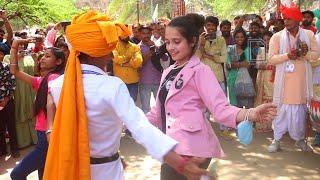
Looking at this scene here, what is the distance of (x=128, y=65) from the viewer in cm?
684

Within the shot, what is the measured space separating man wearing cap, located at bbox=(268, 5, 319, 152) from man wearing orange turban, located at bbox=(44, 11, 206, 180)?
3712mm

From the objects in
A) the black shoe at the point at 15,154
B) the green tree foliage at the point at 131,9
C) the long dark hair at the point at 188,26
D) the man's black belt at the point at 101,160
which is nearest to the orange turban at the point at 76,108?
the man's black belt at the point at 101,160

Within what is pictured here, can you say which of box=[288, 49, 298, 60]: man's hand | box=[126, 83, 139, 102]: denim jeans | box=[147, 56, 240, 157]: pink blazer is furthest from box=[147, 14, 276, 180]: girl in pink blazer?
box=[126, 83, 139, 102]: denim jeans

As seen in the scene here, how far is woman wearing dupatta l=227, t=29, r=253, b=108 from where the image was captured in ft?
23.1

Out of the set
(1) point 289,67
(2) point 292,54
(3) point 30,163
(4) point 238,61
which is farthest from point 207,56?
(3) point 30,163

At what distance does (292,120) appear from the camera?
576 centimetres

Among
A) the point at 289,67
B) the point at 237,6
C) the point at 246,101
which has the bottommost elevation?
the point at 246,101

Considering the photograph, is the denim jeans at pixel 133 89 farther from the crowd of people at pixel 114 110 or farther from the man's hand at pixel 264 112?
the man's hand at pixel 264 112

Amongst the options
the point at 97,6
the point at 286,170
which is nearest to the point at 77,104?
the point at 286,170

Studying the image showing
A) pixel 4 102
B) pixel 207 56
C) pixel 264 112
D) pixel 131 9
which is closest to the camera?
pixel 264 112

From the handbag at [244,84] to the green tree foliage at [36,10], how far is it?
477 centimetres

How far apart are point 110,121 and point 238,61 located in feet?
16.8

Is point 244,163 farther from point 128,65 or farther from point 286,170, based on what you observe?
point 128,65

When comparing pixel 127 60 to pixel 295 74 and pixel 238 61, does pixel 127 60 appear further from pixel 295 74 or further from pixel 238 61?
pixel 295 74
